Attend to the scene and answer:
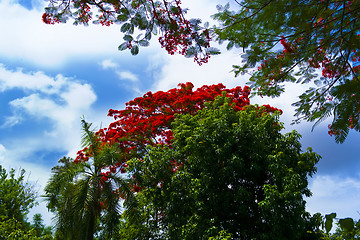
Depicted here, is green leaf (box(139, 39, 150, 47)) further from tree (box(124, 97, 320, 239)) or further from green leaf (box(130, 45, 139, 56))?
tree (box(124, 97, 320, 239))

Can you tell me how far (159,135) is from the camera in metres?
14.4

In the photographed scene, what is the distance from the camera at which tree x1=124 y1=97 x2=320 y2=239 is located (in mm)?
8828

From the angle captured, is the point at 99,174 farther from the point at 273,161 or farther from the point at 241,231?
the point at 273,161

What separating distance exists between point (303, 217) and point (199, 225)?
134 inches

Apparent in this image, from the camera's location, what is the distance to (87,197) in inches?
410

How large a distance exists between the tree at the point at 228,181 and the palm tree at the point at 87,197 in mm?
898

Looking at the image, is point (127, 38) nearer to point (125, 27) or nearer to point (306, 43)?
point (125, 27)

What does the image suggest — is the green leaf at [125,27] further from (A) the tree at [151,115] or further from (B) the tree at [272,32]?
(A) the tree at [151,115]

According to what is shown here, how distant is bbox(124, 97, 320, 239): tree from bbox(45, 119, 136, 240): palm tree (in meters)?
0.90

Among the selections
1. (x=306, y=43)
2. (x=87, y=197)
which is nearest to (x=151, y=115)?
(x=87, y=197)

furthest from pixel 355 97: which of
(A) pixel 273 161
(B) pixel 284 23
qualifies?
(A) pixel 273 161

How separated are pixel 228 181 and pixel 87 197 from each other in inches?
205

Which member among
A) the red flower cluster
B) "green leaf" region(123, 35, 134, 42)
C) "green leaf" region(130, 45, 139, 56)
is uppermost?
the red flower cluster

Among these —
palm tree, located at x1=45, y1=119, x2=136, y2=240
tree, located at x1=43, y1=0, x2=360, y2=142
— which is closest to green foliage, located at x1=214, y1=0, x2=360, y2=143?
tree, located at x1=43, y1=0, x2=360, y2=142
